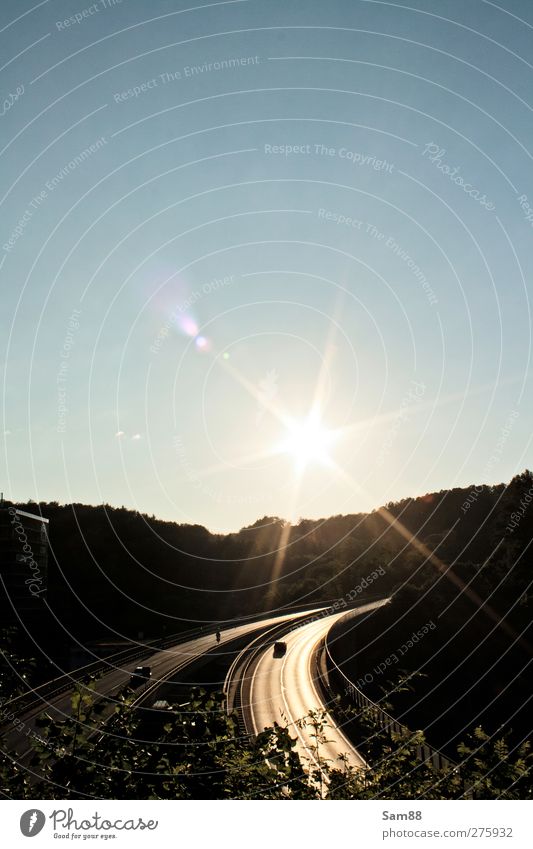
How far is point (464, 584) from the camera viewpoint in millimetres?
54469

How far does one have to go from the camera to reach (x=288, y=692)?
180ft

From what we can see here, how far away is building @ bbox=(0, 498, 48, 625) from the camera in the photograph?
37688 millimetres

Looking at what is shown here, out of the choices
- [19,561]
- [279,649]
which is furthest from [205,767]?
[279,649]

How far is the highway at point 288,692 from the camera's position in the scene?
36.6 m
